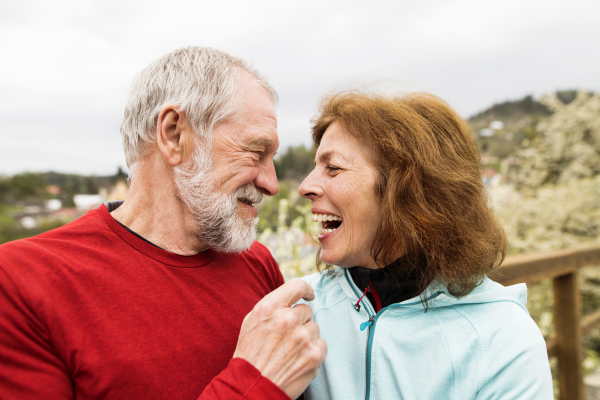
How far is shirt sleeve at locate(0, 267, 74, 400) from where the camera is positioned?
0.91 m

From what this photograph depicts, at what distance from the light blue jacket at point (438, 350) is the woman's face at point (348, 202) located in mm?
196

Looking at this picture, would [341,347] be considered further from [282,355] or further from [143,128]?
[143,128]

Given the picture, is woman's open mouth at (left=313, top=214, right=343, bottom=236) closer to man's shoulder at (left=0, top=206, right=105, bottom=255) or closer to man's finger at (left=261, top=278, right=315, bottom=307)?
man's finger at (left=261, top=278, right=315, bottom=307)

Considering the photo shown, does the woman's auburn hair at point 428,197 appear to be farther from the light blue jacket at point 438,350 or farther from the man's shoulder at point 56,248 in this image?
the man's shoulder at point 56,248

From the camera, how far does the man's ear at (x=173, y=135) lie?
1.39 meters

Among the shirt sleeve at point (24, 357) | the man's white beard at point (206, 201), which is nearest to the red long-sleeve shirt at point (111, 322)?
the shirt sleeve at point (24, 357)

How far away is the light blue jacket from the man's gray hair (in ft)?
3.12

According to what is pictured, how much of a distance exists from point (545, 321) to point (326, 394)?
3819 mm

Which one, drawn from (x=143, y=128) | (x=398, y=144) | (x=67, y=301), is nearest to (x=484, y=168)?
(x=398, y=144)

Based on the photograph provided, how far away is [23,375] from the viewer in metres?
0.92

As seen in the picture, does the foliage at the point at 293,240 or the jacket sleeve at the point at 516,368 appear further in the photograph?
the foliage at the point at 293,240

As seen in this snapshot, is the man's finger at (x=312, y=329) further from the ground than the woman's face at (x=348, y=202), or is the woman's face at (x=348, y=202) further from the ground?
the woman's face at (x=348, y=202)

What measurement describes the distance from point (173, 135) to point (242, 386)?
38.0 inches

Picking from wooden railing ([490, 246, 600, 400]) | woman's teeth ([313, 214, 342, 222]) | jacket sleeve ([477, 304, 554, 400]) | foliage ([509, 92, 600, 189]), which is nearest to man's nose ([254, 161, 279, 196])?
woman's teeth ([313, 214, 342, 222])
